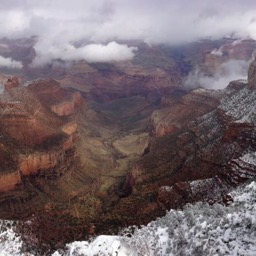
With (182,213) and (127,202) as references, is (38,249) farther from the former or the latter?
(127,202)

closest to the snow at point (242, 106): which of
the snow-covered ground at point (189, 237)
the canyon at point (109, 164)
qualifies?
the canyon at point (109, 164)

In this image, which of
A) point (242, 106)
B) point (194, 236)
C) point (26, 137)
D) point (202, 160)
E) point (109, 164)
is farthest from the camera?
point (109, 164)

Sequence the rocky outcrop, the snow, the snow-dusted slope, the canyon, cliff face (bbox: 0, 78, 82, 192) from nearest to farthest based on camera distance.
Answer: the snow-dusted slope, the canyon, the snow, cliff face (bbox: 0, 78, 82, 192), the rocky outcrop

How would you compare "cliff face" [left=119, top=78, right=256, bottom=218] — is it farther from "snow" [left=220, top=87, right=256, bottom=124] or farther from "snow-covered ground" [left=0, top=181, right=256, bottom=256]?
"snow-covered ground" [left=0, top=181, right=256, bottom=256]

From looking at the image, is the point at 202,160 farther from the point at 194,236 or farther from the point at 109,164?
the point at 109,164

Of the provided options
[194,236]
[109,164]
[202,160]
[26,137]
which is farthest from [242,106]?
[194,236]

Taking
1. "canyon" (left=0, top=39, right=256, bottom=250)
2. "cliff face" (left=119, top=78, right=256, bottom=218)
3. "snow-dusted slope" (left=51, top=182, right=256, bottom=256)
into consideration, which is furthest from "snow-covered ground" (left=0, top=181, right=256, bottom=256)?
"cliff face" (left=119, top=78, right=256, bottom=218)

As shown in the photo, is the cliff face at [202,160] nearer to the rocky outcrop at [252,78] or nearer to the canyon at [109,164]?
the canyon at [109,164]

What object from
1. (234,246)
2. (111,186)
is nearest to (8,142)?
(111,186)
